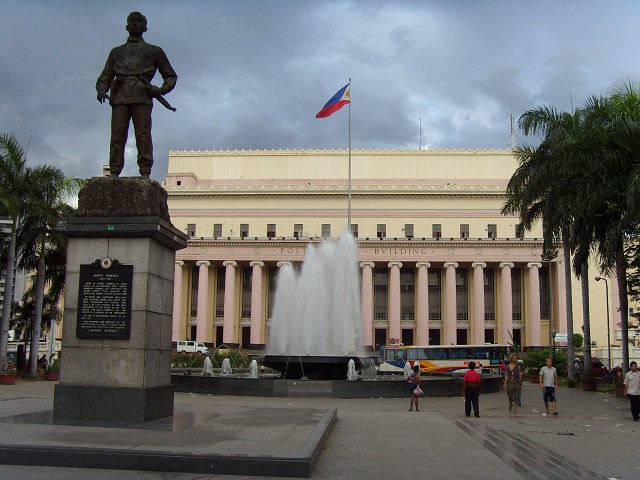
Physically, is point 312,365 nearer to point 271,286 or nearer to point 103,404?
point 103,404

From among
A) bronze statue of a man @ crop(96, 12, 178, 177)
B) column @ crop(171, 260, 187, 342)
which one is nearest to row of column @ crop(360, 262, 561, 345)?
column @ crop(171, 260, 187, 342)

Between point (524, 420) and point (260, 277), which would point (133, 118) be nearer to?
point (524, 420)

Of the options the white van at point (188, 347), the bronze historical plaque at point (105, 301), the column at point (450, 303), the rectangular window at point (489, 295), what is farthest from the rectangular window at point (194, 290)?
the bronze historical plaque at point (105, 301)

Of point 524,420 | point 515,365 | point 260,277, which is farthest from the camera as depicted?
point 260,277

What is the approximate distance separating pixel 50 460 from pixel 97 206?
530 cm

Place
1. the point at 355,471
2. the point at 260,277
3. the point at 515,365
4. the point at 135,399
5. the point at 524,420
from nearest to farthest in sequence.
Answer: the point at 355,471 < the point at 135,399 < the point at 524,420 < the point at 515,365 < the point at 260,277

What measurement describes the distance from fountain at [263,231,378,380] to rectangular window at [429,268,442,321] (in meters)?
42.9

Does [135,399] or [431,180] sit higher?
[431,180]

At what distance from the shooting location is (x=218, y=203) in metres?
85.4

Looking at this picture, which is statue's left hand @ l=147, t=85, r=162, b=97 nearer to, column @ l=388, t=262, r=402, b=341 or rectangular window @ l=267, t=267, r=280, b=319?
column @ l=388, t=262, r=402, b=341

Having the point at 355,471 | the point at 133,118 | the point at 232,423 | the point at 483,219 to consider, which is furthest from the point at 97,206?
the point at 483,219

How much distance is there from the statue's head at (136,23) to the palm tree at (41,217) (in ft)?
74.0

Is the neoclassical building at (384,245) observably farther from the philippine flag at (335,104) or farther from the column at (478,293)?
the philippine flag at (335,104)

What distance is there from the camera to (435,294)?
83.3m
